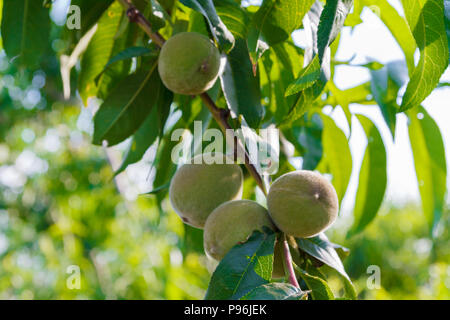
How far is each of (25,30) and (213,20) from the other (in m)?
0.67

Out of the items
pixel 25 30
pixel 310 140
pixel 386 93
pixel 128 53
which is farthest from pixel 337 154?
pixel 25 30

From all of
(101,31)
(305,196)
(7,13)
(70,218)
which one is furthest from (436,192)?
(70,218)

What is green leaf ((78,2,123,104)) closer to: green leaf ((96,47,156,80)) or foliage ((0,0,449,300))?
foliage ((0,0,449,300))

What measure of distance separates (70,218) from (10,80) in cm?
254

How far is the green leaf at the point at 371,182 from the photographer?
1.38m

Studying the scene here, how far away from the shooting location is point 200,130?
3.96ft

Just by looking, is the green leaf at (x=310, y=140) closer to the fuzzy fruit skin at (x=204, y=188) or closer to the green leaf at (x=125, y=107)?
the fuzzy fruit skin at (x=204, y=188)

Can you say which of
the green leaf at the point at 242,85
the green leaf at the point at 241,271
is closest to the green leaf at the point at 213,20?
the green leaf at the point at 242,85

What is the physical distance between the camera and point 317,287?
2.99ft

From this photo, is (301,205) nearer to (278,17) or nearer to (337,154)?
(278,17)

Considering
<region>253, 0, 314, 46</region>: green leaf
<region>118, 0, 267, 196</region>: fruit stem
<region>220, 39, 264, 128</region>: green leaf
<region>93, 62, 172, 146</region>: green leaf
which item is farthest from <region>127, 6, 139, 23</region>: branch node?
<region>253, 0, 314, 46</region>: green leaf

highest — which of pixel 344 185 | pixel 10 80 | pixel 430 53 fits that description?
pixel 430 53

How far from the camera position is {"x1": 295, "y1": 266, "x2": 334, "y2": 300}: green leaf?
2.93 ft
